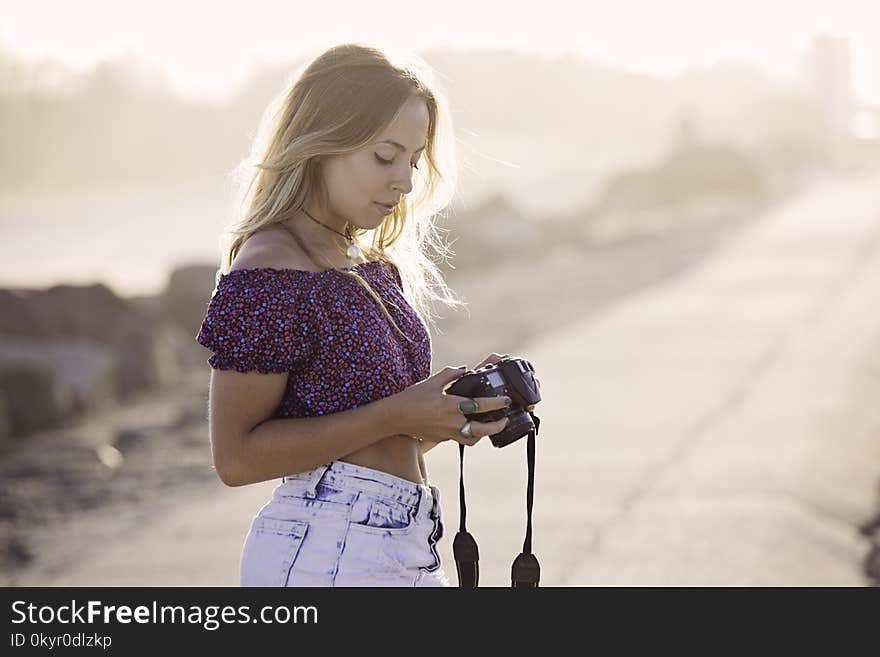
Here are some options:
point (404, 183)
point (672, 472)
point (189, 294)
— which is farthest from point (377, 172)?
point (189, 294)

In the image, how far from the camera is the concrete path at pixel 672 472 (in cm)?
541

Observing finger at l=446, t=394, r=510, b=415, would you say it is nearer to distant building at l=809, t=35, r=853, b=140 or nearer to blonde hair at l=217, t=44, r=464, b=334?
blonde hair at l=217, t=44, r=464, b=334

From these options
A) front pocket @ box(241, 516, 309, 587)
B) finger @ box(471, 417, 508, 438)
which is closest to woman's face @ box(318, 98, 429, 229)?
finger @ box(471, 417, 508, 438)

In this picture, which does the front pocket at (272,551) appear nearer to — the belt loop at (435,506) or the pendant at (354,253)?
the belt loop at (435,506)

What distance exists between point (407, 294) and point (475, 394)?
1.35ft

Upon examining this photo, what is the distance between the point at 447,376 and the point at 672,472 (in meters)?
4.55

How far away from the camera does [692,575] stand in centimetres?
511

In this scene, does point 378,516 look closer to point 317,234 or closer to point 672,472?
point 317,234

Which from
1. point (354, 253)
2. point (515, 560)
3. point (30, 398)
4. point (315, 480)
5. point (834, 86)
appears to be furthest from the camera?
point (834, 86)

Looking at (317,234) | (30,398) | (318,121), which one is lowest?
(317,234)

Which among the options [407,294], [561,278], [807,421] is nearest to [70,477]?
[807,421]

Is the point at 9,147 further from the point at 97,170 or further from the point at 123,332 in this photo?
the point at 123,332

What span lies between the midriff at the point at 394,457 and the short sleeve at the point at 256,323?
0.23 metres

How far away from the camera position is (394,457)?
2430 millimetres
